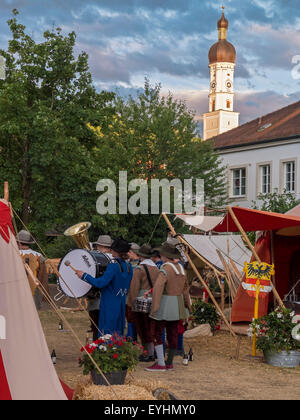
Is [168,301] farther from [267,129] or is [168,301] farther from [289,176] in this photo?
[267,129]

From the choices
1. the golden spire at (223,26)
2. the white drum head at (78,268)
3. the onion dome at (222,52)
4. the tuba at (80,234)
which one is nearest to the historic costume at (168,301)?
the white drum head at (78,268)

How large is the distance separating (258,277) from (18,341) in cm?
514

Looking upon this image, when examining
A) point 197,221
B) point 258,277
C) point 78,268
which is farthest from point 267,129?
point 78,268

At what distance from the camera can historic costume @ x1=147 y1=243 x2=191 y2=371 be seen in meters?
8.63

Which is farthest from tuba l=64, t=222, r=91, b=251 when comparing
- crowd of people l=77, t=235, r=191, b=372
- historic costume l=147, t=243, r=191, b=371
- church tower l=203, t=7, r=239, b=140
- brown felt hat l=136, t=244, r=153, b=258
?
church tower l=203, t=7, r=239, b=140

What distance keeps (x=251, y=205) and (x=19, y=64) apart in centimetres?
1528

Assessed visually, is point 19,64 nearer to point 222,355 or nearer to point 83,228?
point 83,228

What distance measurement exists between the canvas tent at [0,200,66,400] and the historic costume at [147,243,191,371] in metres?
2.76

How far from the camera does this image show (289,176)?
31.2 meters

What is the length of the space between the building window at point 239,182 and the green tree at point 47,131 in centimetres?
1336

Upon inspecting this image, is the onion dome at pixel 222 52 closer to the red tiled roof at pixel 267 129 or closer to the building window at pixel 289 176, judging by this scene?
the red tiled roof at pixel 267 129

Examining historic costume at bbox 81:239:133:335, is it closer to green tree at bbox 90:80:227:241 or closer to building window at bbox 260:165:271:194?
green tree at bbox 90:80:227:241

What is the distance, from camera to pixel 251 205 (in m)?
32.2

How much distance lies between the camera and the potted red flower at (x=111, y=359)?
6.52 meters
